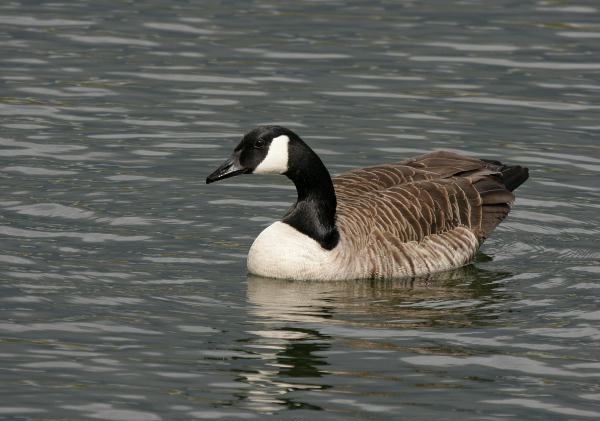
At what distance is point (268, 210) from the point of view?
1777 centimetres

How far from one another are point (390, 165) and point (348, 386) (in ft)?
17.2

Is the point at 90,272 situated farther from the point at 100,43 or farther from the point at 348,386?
the point at 100,43

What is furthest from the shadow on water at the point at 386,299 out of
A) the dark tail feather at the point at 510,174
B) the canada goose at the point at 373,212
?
the dark tail feather at the point at 510,174

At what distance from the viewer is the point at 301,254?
15.4m

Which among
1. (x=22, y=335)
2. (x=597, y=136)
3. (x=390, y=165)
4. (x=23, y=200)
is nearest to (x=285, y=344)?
(x=22, y=335)

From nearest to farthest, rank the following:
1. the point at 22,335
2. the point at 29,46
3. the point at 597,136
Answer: the point at 22,335 → the point at 597,136 → the point at 29,46

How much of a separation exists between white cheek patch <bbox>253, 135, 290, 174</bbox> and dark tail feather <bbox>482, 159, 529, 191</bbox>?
3.05 metres

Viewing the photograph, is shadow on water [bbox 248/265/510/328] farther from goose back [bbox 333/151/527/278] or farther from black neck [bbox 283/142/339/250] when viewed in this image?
black neck [bbox 283/142/339/250]

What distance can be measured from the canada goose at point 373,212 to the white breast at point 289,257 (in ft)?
0.03

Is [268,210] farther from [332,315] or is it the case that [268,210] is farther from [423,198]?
[332,315]

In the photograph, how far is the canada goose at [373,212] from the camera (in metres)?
15.3

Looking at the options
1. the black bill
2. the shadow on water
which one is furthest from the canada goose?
the shadow on water

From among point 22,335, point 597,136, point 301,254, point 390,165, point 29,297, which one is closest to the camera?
point 22,335

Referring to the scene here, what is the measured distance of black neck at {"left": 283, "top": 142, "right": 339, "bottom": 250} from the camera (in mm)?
15312
